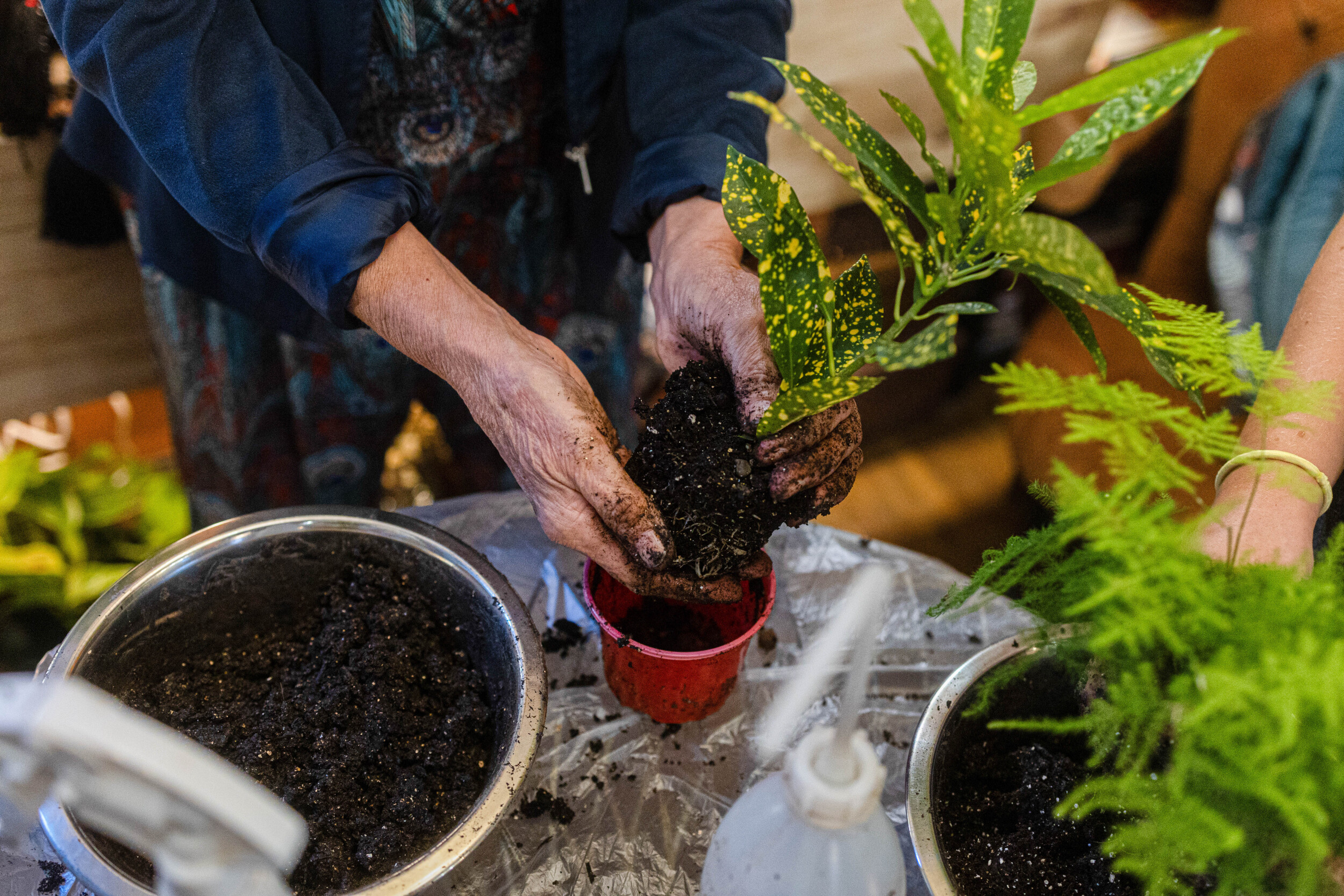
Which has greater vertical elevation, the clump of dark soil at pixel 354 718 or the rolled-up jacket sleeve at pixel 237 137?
the rolled-up jacket sleeve at pixel 237 137

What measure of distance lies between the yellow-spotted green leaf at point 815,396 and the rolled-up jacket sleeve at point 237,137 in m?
0.46

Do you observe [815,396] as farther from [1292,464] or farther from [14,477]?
[14,477]

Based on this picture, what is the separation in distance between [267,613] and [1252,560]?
958mm

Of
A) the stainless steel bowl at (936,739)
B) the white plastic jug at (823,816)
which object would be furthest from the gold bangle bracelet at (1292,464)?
the white plastic jug at (823,816)

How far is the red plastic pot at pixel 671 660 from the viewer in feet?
2.82

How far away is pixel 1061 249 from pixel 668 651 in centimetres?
51

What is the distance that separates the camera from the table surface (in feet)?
2.72

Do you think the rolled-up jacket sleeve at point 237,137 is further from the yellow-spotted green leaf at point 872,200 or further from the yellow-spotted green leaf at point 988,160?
the yellow-spotted green leaf at point 988,160

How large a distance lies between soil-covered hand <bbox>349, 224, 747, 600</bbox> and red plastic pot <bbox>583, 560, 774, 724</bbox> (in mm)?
61

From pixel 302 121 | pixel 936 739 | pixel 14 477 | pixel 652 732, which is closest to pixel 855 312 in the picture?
pixel 936 739

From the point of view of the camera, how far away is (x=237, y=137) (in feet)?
2.88

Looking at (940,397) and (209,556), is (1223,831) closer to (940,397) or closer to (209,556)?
(209,556)

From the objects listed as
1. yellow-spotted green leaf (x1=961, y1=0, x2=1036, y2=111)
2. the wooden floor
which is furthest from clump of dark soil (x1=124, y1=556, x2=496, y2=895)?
the wooden floor

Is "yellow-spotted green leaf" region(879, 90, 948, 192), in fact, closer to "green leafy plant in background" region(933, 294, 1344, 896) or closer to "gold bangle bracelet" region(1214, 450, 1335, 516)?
"green leafy plant in background" region(933, 294, 1344, 896)
